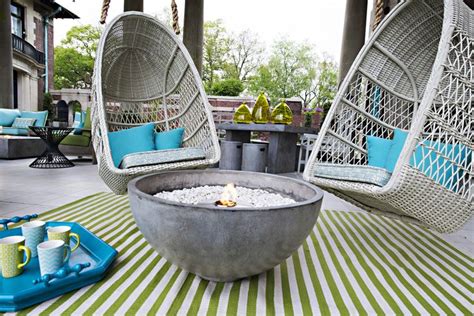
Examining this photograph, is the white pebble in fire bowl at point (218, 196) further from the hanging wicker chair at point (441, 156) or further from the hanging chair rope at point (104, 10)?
→ the hanging chair rope at point (104, 10)

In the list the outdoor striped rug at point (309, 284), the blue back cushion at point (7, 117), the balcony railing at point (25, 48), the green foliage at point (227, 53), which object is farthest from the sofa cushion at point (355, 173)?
the green foliage at point (227, 53)

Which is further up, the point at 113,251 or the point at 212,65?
the point at 212,65

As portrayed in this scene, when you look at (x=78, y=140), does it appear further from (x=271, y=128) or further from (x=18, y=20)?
(x=18, y=20)

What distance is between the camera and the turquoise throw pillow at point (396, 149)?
2.02m

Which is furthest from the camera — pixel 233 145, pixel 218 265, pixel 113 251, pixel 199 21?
pixel 199 21

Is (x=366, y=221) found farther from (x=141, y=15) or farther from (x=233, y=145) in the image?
(x=141, y=15)

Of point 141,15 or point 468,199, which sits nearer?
point 468,199

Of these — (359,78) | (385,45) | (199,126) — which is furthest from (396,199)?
(199,126)

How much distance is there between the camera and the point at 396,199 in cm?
137

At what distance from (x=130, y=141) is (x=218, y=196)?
135 cm

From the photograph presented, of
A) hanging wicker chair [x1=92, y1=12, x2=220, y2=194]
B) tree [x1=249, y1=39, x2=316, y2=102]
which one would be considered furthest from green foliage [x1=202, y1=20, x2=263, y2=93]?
hanging wicker chair [x1=92, y1=12, x2=220, y2=194]

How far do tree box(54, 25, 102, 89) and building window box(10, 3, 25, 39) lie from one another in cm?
715

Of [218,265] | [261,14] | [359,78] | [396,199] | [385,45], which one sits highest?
[261,14]

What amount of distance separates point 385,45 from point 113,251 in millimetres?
2139
